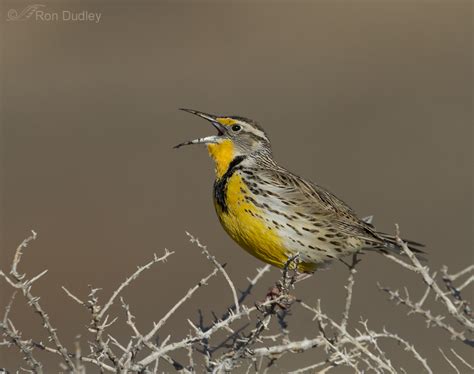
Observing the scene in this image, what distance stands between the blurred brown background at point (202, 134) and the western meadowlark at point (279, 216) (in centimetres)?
246

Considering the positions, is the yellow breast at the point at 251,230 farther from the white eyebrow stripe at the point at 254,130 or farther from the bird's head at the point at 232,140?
the white eyebrow stripe at the point at 254,130

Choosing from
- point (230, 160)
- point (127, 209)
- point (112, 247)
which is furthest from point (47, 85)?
point (230, 160)

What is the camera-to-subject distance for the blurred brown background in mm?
9008

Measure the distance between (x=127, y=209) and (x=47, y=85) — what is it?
3.86 metres

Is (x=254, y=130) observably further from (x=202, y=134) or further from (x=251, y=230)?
(x=202, y=134)

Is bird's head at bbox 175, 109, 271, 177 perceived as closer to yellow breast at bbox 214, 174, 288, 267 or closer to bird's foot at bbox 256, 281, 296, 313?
yellow breast at bbox 214, 174, 288, 267

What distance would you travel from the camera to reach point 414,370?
6656 millimetres

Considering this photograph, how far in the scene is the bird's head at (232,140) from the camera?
4.44 m

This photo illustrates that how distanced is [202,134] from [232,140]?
319 inches

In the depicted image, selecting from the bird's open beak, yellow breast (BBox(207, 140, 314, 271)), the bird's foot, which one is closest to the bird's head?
the bird's open beak

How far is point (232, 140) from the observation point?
14.9 ft

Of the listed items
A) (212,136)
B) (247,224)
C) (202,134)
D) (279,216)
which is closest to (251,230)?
(247,224)

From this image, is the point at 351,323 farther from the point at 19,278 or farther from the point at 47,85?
the point at 47,85

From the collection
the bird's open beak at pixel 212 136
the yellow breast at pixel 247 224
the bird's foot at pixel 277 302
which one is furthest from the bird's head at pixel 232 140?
the bird's foot at pixel 277 302
